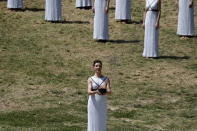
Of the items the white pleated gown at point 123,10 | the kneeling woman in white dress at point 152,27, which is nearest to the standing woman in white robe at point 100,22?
the kneeling woman in white dress at point 152,27

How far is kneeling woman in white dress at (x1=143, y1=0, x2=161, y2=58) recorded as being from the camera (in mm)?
21391

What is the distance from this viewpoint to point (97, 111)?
44.7ft

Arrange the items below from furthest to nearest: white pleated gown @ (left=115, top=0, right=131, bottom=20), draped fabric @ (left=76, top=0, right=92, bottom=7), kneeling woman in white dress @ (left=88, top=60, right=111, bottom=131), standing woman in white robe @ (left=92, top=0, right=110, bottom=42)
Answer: draped fabric @ (left=76, top=0, right=92, bottom=7) → white pleated gown @ (left=115, top=0, right=131, bottom=20) → standing woman in white robe @ (left=92, top=0, right=110, bottom=42) → kneeling woman in white dress @ (left=88, top=60, right=111, bottom=131)

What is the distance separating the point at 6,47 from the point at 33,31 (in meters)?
2.03

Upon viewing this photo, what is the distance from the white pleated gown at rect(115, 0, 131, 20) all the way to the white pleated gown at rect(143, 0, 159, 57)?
3782mm

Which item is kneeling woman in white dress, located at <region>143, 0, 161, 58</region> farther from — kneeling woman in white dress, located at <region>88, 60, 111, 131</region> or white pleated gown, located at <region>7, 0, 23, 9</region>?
kneeling woman in white dress, located at <region>88, 60, 111, 131</region>

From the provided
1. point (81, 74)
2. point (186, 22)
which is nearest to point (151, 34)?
point (186, 22)

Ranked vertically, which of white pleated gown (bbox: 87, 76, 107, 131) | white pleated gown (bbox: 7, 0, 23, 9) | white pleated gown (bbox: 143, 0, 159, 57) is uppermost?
white pleated gown (bbox: 7, 0, 23, 9)

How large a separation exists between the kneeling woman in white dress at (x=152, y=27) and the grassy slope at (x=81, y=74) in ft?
1.20

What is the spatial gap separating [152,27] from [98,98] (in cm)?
832

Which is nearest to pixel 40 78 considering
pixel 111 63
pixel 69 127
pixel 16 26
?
pixel 111 63

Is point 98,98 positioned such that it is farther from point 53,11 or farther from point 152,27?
point 53,11

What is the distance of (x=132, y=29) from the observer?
24.6 metres

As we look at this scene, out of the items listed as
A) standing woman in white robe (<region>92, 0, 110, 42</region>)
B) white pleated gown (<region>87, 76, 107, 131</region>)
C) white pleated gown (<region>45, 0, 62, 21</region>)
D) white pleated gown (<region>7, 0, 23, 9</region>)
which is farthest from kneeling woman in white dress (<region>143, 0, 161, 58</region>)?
white pleated gown (<region>87, 76, 107, 131</region>)
